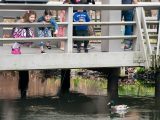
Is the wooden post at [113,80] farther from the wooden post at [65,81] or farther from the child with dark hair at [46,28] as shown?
the wooden post at [65,81]

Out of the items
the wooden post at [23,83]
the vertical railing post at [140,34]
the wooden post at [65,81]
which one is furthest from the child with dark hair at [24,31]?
the wooden post at [65,81]

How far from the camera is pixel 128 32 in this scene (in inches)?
512

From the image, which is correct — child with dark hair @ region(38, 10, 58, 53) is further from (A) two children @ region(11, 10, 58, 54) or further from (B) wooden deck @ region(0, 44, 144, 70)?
(B) wooden deck @ region(0, 44, 144, 70)

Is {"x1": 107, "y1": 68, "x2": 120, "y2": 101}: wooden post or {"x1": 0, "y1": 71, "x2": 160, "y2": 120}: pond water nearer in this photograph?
{"x1": 0, "y1": 71, "x2": 160, "y2": 120}: pond water

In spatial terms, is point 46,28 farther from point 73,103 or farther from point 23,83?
point 23,83

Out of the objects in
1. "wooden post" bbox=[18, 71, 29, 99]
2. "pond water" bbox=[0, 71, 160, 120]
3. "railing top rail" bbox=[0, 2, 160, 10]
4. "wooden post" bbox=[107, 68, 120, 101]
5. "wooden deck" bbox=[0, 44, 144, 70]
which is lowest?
"pond water" bbox=[0, 71, 160, 120]

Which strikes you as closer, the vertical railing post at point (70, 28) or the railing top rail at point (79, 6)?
the railing top rail at point (79, 6)

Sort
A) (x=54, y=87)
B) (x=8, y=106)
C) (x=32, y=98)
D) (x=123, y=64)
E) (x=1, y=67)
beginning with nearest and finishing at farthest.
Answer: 1. (x=1, y=67)
2. (x=123, y=64)
3. (x=8, y=106)
4. (x=32, y=98)
5. (x=54, y=87)

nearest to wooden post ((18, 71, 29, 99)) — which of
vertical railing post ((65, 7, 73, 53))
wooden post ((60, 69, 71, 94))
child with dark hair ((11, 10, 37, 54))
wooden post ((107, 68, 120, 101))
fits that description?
wooden post ((60, 69, 71, 94))

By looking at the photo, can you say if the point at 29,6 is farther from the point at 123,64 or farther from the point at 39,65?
the point at 123,64

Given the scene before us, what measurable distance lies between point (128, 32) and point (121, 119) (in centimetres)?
205

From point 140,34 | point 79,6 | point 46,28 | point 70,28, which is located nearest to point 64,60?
point 70,28

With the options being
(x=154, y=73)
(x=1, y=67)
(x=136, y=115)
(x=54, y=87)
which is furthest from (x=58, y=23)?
(x=54, y=87)

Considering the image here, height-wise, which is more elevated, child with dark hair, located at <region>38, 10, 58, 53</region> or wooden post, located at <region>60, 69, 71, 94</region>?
child with dark hair, located at <region>38, 10, 58, 53</region>
